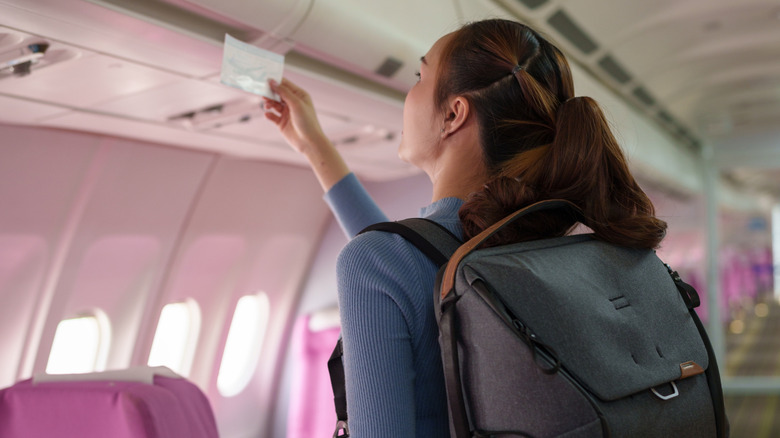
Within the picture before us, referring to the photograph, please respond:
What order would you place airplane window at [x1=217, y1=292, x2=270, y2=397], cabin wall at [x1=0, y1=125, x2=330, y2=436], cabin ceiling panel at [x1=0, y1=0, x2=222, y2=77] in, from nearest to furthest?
cabin ceiling panel at [x1=0, y1=0, x2=222, y2=77] → cabin wall at [x1=0, y1=125, x2=330, y2=436] → airplane window at [x1=217, y1=292, x2=270, y2=397]

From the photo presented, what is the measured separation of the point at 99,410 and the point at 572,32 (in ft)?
10.5

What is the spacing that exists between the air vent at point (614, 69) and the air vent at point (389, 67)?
226 cm

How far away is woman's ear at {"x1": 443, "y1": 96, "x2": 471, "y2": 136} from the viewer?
1237 millimetres

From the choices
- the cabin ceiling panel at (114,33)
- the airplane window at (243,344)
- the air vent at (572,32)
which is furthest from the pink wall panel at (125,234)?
the air vent at (572,32)

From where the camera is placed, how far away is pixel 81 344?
12.4ft

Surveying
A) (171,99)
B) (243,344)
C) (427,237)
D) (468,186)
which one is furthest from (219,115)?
(243,344)

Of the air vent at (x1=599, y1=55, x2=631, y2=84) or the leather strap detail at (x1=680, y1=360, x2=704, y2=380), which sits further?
the air vent at (x1=599, y1=55, x2=631, y2=84)

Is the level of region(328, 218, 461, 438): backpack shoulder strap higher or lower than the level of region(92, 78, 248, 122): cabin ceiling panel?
lower

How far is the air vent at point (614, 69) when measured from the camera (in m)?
4.40

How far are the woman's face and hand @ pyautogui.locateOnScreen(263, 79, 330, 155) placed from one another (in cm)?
61

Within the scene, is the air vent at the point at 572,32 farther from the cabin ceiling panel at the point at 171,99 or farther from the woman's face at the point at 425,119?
the woman's face at the point at 425,119

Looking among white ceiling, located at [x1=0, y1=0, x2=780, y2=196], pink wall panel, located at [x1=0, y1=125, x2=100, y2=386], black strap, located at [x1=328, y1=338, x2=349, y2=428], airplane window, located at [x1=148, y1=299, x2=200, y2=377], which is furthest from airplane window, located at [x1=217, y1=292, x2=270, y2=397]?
black strap, located at [x1=328, y1=338, x2=349, y2=428]

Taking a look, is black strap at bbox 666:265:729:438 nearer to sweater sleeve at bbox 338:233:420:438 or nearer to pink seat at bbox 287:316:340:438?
sweater sleeve at bbox 338:233:420:438

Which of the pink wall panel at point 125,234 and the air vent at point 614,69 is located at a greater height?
the air vent at point 614,69
